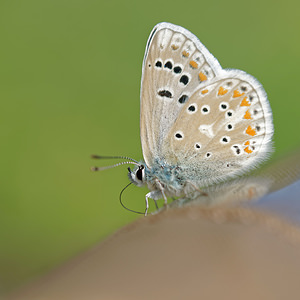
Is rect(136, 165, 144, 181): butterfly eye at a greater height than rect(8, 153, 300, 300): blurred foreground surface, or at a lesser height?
lesser

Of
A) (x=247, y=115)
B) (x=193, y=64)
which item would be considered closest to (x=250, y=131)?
(x=247, y=115)

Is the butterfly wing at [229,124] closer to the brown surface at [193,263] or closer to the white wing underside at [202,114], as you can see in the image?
the white wing underside at [202,114]

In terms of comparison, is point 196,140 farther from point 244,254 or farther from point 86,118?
point 244,254

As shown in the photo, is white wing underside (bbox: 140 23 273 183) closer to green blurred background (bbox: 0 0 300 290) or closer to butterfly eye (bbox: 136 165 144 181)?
butterfly eye (bbox: 136 165 144 181)

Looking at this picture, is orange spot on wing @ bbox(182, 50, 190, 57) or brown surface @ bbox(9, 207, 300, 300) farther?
orange spot on wing @ bbox(182, 50, 190, 57)

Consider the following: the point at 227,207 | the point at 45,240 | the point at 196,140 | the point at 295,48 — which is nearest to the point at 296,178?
the point at 227,207

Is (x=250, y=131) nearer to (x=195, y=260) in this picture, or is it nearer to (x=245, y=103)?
(x=245, y=103)

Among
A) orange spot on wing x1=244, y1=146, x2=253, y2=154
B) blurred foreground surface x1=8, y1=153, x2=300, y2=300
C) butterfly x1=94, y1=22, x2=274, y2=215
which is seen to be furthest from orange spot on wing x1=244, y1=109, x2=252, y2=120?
blurred foreground surface x1=8, y1=153, x2=300, y2=300

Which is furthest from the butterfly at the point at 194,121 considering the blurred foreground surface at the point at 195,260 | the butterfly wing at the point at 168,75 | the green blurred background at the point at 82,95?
the blurred foreground surface at the point at 195,260
